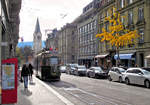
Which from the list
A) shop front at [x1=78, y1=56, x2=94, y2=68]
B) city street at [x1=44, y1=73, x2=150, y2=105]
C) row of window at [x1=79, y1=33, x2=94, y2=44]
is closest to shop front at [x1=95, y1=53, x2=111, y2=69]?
shop front at [x1=78, y1=56, x2=94, y2=68]

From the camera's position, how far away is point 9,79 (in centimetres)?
873

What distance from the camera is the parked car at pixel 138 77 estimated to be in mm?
19053

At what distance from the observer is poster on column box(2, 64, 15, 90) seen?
28.1ft

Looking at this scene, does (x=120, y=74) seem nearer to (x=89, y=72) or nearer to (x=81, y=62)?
(x=89, y=72)

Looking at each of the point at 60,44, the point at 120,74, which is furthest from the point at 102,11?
the point at 60,44

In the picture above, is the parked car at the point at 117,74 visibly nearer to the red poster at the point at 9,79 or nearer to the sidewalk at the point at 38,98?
the sidewalk at the point at 38,98

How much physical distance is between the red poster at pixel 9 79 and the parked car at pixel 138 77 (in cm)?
1241

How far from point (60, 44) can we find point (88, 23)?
33089 millimetres

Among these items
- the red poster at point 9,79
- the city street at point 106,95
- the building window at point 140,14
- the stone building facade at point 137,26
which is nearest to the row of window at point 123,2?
the stone building facade at point 137,26

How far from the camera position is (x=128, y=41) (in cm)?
3528

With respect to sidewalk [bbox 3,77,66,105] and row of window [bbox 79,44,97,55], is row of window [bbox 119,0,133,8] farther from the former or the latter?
sidewalk [bbox 3,77,66,105]

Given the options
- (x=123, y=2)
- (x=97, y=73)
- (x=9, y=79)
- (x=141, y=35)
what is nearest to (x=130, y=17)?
(x=123, y=2)

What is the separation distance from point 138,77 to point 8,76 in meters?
13.7

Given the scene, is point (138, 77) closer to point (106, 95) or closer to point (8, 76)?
point (106, 95)
